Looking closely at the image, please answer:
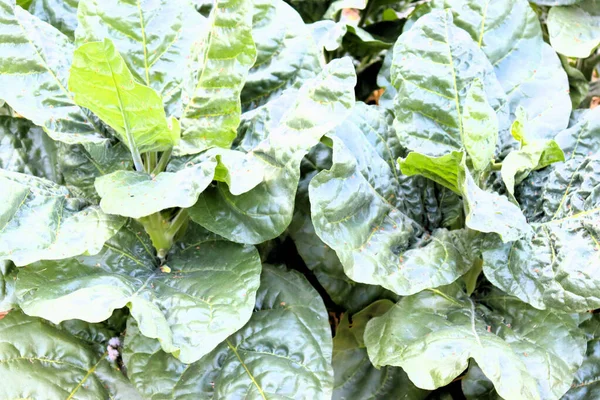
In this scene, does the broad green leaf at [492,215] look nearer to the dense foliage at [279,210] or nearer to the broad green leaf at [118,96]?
the dense foliage at [279,210]

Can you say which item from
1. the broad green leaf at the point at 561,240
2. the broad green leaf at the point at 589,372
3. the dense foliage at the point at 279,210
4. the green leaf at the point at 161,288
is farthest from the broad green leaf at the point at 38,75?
the broad green leaf at the point at 589,372

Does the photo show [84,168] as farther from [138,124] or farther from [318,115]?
[318,115]

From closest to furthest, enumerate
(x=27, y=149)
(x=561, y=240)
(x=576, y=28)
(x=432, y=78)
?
(x=561, y=240), (x=432, y=78), (x=27, y=149), (x=576, y=28)

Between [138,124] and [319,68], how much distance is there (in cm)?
40

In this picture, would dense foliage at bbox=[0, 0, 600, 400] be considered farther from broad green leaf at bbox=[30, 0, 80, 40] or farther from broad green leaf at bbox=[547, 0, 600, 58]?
broad green leaf at bbox=[547, 0, 600, 58]

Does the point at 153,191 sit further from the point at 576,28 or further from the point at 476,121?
the point at 576,28

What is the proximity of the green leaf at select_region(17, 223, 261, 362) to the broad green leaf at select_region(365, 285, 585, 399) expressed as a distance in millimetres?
261

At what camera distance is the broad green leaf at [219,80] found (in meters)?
0.88

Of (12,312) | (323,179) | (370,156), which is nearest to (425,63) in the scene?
(370,156)

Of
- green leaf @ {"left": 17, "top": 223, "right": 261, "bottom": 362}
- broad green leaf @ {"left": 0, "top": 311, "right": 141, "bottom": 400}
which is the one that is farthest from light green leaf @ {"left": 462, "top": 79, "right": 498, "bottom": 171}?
broad green leaf @ {"left": 0, "top": 311, "right": 141, "bottom": 400}

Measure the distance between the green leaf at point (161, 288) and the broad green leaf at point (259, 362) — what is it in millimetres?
117

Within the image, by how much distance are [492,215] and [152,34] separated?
672mm

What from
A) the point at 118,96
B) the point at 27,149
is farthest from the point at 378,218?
the point at 27,149

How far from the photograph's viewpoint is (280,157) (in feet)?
2.85
